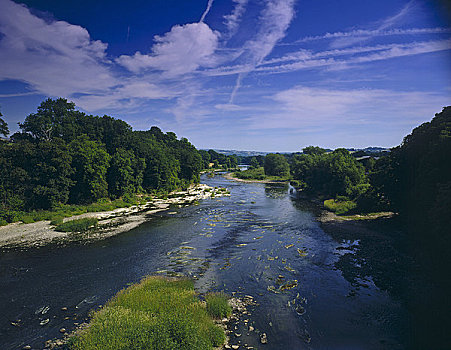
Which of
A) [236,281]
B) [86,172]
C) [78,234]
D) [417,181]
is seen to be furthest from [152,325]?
[86,172]

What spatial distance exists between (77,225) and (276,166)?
10434 centimetres

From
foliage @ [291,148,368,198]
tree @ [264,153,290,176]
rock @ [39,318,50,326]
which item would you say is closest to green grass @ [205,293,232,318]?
rock @ [39,318,50,326]

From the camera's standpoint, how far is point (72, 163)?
46.6 m

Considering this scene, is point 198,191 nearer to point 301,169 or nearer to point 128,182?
point 128,182

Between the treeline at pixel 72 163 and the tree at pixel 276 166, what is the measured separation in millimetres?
60075

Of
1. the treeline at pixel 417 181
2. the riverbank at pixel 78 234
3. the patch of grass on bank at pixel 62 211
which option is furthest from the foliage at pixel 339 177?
the patch of grass on bank at pixel 62 211

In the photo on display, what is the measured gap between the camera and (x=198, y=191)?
Answer: 77312 millimetres

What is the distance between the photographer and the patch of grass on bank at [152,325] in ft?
36.2

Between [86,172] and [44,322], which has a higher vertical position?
[86,172]

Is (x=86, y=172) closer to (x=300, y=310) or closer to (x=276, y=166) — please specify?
(x=300, y=310)

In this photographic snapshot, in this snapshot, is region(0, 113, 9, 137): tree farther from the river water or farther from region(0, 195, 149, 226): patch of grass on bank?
the river water

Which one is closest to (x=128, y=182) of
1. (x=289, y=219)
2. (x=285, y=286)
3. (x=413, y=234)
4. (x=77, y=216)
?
(x=77, y=216)

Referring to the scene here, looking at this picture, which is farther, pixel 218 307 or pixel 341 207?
pixel 341 207

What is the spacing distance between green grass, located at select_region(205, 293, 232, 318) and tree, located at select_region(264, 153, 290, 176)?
113m
